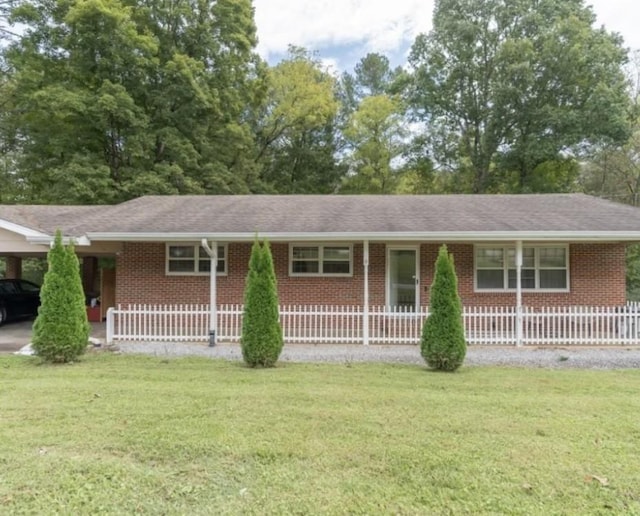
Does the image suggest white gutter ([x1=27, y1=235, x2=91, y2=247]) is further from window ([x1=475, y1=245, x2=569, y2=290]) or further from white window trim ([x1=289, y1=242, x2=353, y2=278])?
window ([x1=475, y1=245, x2=569, y2=290])

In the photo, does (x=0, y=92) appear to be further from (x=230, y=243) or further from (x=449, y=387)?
(x=449, y=387)

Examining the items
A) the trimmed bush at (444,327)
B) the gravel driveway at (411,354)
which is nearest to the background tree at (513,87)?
the gravel driveway at (411,354)

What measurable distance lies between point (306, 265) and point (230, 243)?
2048 mm

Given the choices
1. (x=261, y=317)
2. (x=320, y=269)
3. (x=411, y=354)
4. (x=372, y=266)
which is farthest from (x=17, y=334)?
(x=411, y=354)

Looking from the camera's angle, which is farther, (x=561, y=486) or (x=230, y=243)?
(x=230, y=243)

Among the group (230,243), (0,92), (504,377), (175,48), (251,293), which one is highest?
(175,48)

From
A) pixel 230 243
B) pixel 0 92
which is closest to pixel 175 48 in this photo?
pixel 0 92

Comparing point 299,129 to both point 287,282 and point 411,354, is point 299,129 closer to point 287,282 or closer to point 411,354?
point 287,282

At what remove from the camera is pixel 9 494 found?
3.24 meters

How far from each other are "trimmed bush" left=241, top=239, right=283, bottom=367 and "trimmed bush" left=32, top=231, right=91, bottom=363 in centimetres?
298

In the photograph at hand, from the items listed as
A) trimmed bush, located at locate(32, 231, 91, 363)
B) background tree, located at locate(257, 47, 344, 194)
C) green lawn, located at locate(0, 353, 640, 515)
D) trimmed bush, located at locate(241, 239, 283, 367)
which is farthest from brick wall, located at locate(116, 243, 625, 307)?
background tree, located at locate(257, 47, 344, 194)

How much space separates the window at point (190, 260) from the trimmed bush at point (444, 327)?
5.98 metres

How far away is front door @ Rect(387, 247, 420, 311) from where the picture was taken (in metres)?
11.6

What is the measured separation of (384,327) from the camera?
10.2 metres
